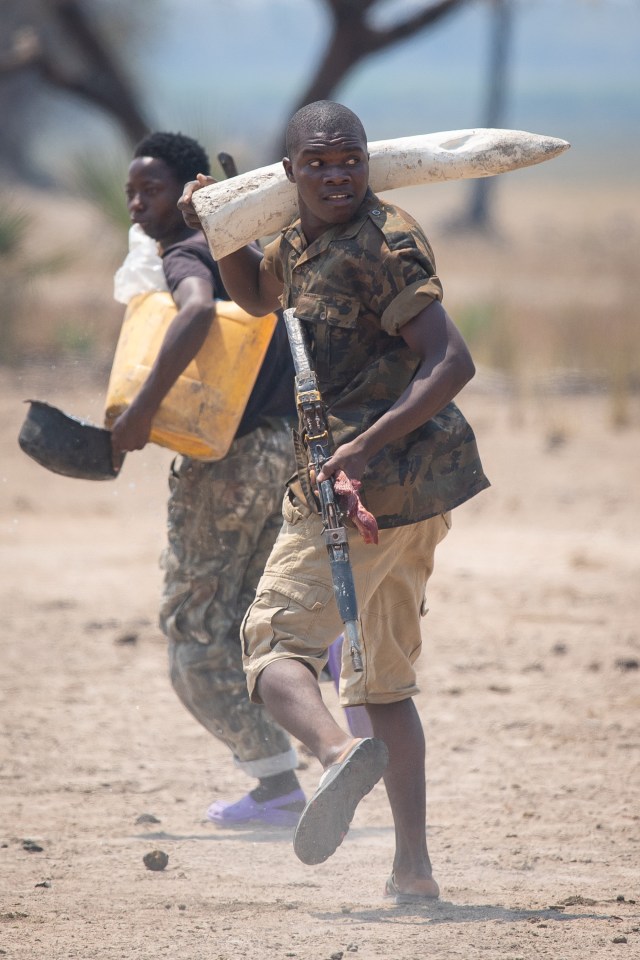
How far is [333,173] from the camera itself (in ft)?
10.0

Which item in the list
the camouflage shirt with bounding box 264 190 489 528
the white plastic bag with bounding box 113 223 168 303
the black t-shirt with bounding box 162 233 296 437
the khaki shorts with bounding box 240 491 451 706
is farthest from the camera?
the white plastic bag with bounding box 113 223 168 303

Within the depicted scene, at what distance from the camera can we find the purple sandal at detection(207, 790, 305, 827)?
4.14 meters

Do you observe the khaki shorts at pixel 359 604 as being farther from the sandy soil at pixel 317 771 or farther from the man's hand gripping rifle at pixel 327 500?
the sandy soil at pixel 317 771

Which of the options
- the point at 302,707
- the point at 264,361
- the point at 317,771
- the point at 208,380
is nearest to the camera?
the point at 302,707

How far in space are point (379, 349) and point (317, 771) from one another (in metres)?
2.04

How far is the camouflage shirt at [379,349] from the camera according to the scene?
9.85ft

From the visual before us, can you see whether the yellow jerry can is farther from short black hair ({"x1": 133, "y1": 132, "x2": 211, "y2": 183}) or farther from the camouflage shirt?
the camouflage shirt

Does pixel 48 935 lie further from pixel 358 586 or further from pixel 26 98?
pixel 26 98

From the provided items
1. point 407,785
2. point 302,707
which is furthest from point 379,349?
point 407,785

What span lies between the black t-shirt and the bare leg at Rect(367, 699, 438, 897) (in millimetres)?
1059

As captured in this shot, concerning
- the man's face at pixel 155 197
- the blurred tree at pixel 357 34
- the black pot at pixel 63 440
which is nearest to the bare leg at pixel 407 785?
the black pot at pixel 63 440

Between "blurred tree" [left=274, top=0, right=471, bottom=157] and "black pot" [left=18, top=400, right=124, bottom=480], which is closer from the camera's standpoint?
"black pot" [left=18, top=400, right=124, bottom=480]

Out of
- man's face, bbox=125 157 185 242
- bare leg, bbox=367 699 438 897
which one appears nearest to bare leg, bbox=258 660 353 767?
bare leg, bbox=367 699 438 897

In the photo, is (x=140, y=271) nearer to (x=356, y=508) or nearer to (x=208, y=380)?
(x=208, y=380)
